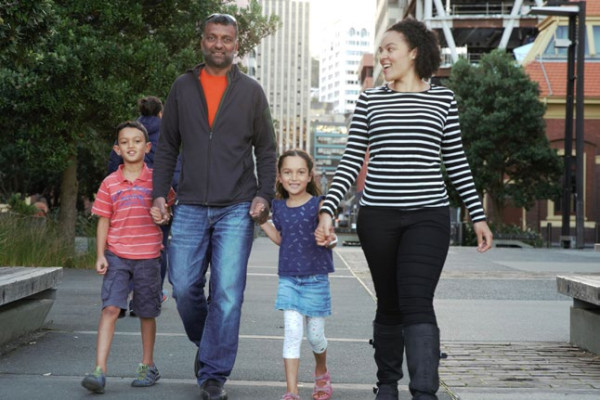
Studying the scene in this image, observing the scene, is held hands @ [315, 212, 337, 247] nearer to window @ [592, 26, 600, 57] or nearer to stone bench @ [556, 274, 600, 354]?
stone bench @ [556, 274, 600, 354]

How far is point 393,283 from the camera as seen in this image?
4.47 m

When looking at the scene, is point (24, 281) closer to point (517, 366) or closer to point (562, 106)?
point (517, 366)

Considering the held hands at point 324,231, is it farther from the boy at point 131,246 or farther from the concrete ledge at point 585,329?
the concrete ledge at point 585,329

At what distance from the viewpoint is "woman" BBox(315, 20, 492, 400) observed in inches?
167

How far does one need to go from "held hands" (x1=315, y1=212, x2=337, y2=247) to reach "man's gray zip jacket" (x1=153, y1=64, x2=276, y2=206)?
0.53 meters

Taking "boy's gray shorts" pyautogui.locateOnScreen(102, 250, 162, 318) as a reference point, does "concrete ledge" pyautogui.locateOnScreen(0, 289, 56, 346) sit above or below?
below

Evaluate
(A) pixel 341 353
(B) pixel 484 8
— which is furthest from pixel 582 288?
(B) pixel 484 8

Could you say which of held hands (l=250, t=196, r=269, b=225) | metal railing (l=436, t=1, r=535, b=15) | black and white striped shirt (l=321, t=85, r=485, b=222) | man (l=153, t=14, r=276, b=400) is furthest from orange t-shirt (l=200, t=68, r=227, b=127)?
metal railing (l=436, t=1, r=535, b=15)

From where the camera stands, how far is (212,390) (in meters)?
4.62

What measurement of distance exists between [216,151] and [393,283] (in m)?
1.18

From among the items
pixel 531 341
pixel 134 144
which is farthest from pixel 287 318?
pixel 531 341

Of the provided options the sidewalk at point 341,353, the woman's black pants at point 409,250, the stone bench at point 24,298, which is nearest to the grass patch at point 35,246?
the sidewalk at point 341,353

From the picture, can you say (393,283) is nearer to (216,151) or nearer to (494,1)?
(216,151)

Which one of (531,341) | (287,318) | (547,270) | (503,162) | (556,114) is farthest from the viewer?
(556,114)
